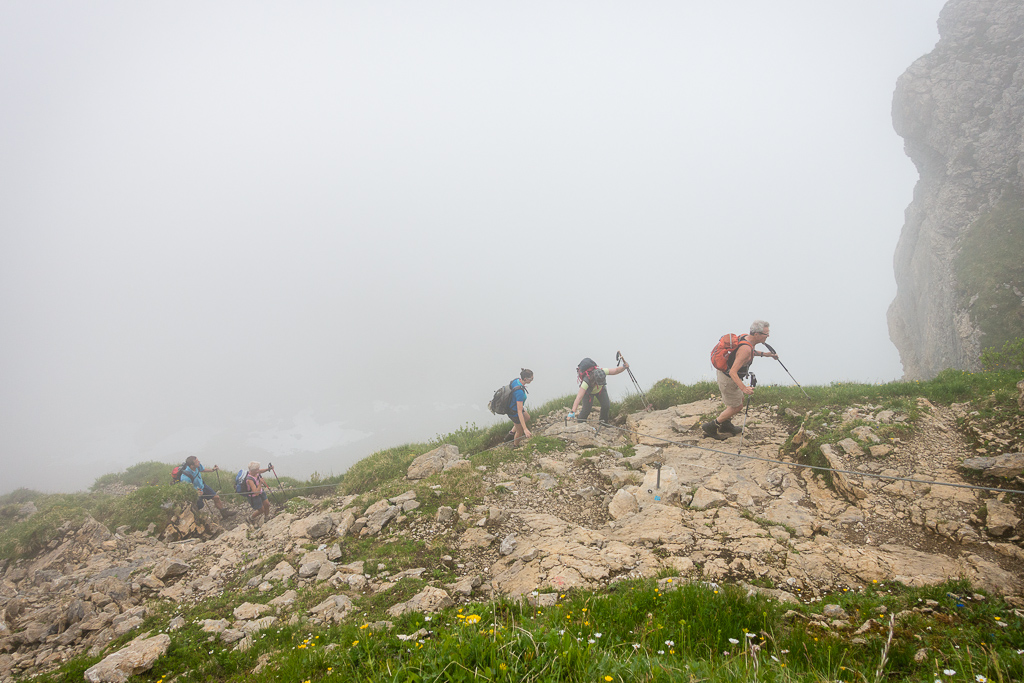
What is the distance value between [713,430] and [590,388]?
4.22 meters

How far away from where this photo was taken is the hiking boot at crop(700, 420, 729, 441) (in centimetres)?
1124

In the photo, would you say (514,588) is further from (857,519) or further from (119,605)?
(119,605)

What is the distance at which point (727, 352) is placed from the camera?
35.9ft

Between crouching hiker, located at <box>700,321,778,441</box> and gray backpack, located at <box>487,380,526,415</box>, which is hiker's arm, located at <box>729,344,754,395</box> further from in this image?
gray backpack, located at <box>487,380,526,415</box>

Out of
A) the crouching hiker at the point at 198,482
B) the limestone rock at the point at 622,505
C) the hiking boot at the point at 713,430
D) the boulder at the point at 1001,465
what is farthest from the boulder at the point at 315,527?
the boulder at the point at 1001,465

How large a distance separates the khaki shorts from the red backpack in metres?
0.25

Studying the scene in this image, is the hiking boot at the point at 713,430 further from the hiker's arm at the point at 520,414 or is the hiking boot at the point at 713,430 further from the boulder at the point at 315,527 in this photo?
the boulder at the point at 315,527

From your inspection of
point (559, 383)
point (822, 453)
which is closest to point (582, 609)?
point (822, 453)

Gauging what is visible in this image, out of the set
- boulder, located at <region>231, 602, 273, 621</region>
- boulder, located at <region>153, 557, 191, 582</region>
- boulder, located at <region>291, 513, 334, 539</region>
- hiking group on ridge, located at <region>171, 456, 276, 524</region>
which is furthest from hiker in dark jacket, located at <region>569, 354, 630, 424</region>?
hiking group on ridge, located at <region>171, 456, 276, 524</region>

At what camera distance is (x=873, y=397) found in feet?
35.8

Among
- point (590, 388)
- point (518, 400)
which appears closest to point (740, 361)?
point (590, 388)

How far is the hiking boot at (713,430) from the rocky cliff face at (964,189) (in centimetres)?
2216

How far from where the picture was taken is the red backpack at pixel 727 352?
35.6 ft

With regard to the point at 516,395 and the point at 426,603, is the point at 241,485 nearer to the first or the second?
the point at 516,395
